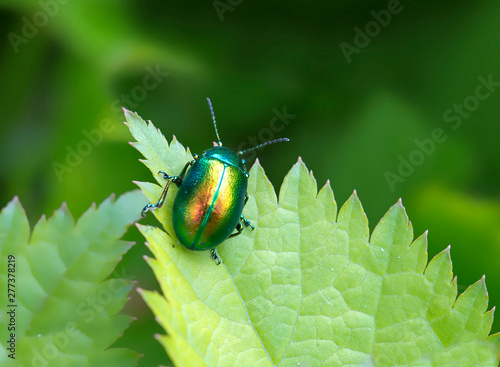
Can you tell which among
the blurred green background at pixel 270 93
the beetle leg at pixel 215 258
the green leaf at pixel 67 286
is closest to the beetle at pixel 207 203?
the beetle leg at pixel 215 258

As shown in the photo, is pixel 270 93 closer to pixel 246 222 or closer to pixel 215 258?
pixel 246 222

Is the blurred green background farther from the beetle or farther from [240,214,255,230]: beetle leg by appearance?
[240,214,255,230]: beetle leg

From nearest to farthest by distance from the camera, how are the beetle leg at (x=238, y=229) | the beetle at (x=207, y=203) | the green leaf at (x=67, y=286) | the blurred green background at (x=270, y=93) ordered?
1. the green leaf at (x=67, y=286)
2. the beetle at (x=207, y=203)
3. the beetle leg at (x=238, y=229)
4. the blurred green background at (x=270, y=93)

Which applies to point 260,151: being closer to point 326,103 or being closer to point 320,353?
point 326,103

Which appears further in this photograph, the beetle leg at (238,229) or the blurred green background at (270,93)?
the blurred green background at (270,93)

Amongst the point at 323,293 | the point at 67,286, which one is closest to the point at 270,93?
the point at 323,293

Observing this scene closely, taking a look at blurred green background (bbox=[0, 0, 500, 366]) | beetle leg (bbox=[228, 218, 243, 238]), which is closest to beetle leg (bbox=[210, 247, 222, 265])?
→ beetle leg (bbox=[228, 218, 243, 238])

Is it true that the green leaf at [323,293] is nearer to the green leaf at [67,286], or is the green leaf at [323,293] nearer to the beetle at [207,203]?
the beetle at [207,203]
